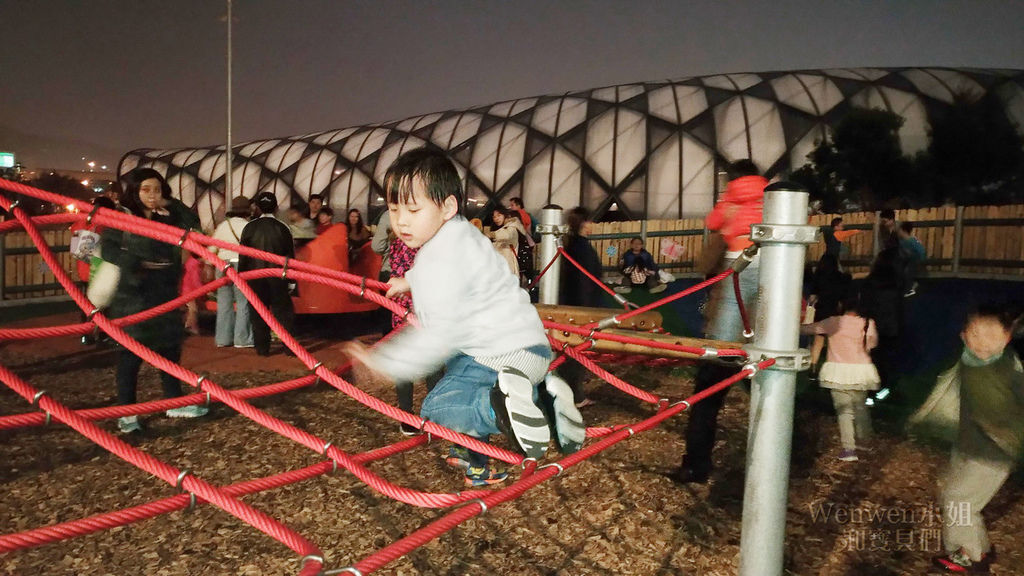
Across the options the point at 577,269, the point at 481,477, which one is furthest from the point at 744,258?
the point at 577,269

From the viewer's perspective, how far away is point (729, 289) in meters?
4.11

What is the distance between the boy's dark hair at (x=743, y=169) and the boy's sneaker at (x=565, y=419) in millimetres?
2140

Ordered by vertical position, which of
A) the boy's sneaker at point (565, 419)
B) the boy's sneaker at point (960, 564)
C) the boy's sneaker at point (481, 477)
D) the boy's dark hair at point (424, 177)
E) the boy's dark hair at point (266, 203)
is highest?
the boy's dark hair at point (266, 203)

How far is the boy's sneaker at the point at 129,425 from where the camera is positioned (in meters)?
5.20

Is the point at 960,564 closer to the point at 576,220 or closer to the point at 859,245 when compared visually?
the point at 576,220

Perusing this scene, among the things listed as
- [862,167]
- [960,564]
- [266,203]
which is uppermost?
[862,167]

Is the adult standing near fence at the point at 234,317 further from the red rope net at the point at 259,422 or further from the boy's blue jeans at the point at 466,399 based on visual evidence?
the boy's blue jeans at the point at 466,399

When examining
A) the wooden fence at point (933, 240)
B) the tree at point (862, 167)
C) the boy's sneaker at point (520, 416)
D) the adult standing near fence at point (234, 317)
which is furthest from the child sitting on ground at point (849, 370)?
the tree at point (862, 167)

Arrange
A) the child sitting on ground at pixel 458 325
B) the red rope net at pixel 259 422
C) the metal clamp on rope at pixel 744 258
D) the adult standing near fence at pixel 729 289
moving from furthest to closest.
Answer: the adult standing near fence at pixel 729 289, the metal clamp on rope at pixel 744 258, the child sitting on ground at pixel 458 325, the red rope net at pixel 259 422

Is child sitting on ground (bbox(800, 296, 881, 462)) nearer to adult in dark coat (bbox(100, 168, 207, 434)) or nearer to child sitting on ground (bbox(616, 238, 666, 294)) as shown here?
adult in dark coat (bbox(100, 168, 207, 434))

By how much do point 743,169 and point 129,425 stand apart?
4473 mm

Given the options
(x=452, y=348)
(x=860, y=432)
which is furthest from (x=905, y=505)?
(x=452, y=348)

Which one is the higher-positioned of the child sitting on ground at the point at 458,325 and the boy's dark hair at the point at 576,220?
the boy's dark hair at the point at 576,220

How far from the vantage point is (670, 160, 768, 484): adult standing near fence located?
4.07 m
